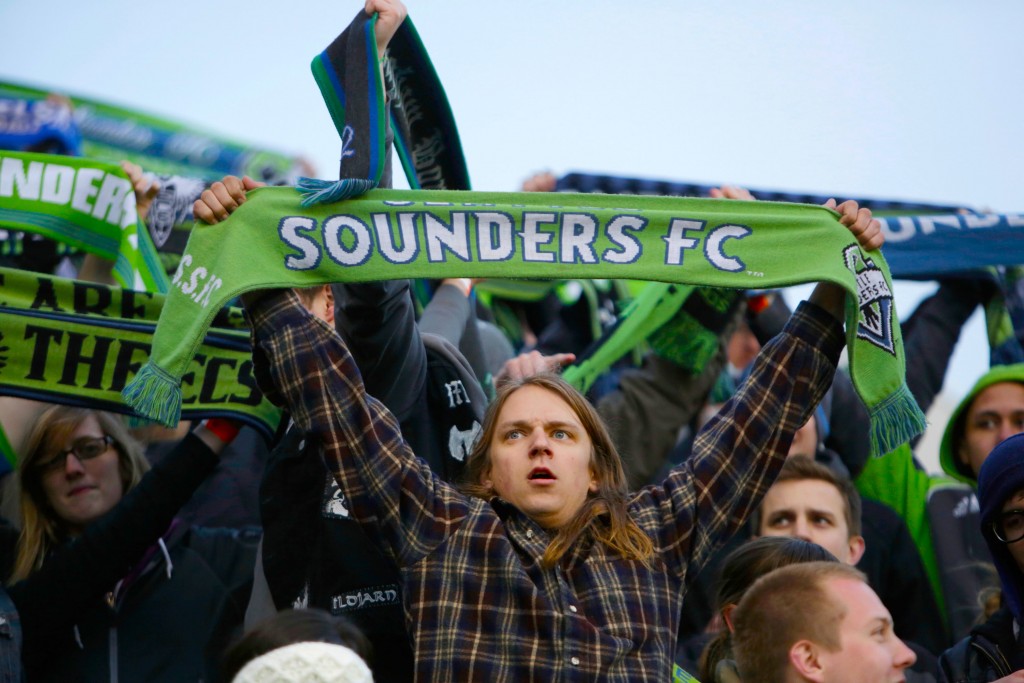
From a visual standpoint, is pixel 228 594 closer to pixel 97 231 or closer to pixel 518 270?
pixel 97 231

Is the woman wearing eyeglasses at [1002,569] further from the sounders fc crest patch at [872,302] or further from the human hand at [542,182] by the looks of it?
the human hand at [542,182]

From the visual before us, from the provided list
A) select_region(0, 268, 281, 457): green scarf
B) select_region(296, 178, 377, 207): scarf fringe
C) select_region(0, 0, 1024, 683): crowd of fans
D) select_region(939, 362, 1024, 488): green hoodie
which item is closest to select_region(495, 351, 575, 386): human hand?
select_region(0, 0, 1024, 683): crowd of fans

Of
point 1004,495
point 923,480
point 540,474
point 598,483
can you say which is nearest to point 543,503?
point 540,474

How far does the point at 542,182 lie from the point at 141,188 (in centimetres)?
188

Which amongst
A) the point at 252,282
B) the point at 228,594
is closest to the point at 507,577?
the point at 252,282

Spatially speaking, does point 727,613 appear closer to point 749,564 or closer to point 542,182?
point 749,564

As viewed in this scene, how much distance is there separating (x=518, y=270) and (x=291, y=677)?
123 centimetres

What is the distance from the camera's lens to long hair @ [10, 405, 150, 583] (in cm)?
401

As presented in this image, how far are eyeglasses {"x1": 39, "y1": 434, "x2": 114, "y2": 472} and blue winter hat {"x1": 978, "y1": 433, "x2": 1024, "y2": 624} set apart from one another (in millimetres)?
2576

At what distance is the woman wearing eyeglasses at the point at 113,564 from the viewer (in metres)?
3.87

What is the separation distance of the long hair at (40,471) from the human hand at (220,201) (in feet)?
3.91

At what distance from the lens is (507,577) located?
3.04m

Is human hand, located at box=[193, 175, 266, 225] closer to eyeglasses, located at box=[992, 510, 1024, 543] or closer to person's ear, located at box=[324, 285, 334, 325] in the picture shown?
person's ear, located at box=[324, 285, 334, 325]

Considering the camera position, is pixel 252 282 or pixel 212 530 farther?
pixel 212 530
